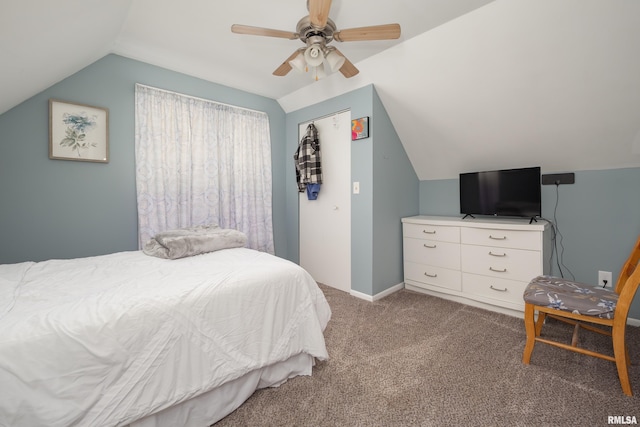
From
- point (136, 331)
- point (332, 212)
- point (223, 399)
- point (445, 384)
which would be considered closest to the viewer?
point (136, 331)

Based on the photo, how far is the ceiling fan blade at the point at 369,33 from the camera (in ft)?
5.65

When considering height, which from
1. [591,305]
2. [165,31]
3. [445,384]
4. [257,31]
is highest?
[165,31]

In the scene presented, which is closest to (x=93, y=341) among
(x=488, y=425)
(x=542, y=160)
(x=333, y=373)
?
(x=333, y=373)

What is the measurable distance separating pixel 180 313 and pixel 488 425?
1537 mm

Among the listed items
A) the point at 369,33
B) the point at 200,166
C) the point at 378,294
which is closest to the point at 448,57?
the point at 369,33

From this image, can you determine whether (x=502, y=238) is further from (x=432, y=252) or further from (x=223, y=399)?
(x=223, y=399)

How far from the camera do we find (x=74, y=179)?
2.35 m

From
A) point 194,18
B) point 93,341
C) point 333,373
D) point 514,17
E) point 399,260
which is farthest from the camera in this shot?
point 399,260

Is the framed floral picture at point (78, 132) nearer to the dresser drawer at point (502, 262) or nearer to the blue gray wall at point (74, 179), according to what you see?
the blue gray wall at point (74, 179)

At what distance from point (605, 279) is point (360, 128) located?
2.63 meters

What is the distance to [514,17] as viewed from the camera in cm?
189

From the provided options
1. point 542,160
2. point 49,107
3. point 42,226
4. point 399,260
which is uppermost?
point 49,107

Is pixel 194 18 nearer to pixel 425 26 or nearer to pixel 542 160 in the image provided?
pixel 425 26

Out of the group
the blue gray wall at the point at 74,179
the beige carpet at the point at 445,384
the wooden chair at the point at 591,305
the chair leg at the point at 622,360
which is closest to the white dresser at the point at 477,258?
the beige carpet at the point at 445,384
